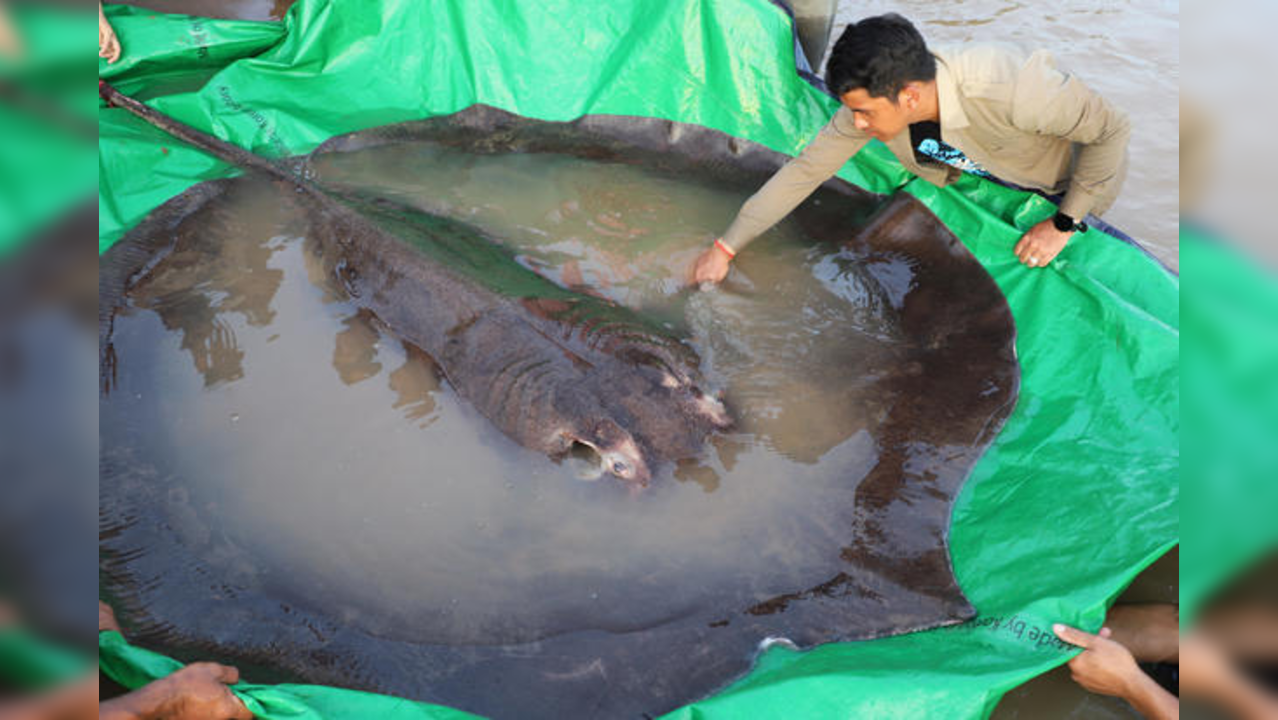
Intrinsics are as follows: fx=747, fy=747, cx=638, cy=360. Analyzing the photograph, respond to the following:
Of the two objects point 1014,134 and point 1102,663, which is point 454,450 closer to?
point 1102,663

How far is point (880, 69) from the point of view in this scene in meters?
3.38

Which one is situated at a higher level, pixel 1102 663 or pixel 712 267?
pixel 712 267

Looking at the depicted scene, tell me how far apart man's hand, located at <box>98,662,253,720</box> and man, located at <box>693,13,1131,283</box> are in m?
3.21

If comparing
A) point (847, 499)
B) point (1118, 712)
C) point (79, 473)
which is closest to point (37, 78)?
point (79, 473)

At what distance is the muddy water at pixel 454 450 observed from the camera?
3.04 metres

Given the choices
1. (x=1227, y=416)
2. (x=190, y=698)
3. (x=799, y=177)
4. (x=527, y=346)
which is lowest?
(x=190, y=698)

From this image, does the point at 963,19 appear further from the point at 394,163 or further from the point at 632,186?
the point at 394,163

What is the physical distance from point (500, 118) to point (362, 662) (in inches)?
149

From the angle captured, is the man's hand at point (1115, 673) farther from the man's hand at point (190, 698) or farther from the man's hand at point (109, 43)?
the man's hand at point (109, 43)

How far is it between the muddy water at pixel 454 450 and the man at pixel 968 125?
0.61 metres

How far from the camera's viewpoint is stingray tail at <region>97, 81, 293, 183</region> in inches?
183

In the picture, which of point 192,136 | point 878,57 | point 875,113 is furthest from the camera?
point 192,136

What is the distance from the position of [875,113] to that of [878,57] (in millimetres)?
279

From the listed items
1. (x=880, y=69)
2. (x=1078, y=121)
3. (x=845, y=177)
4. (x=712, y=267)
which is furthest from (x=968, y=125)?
(x=712, y=267)
